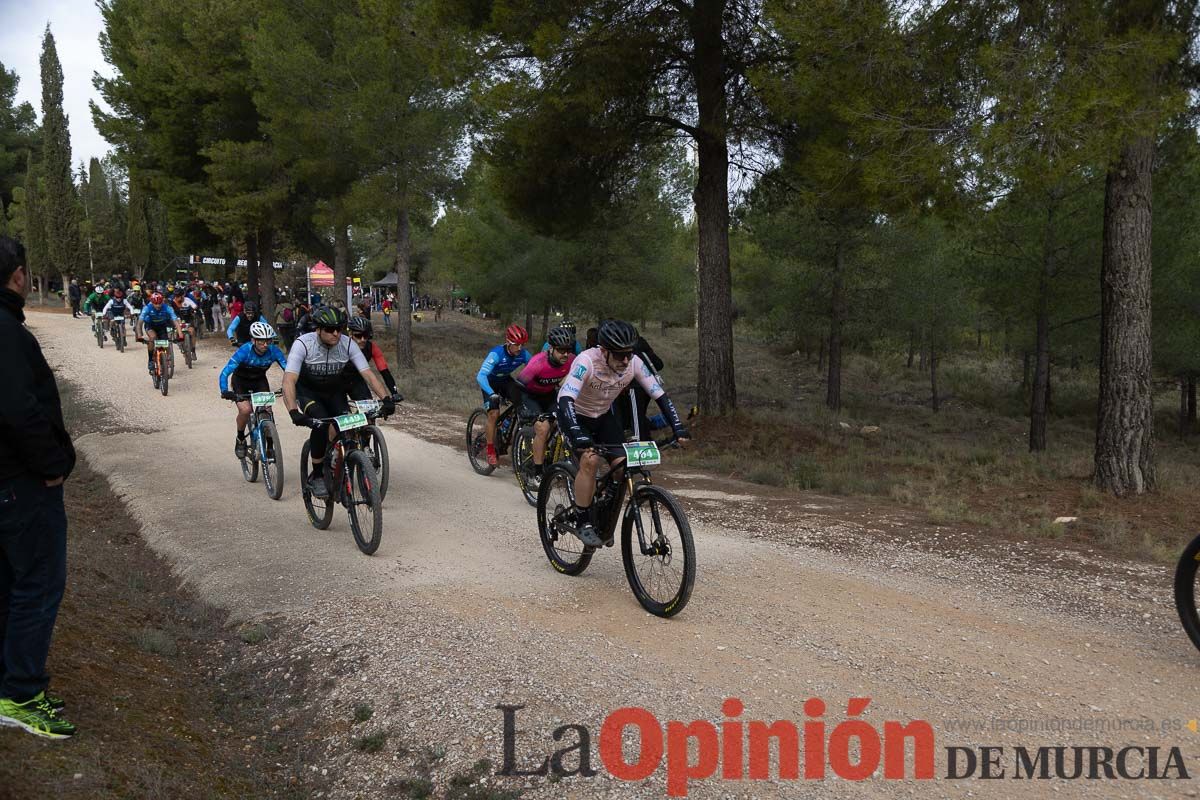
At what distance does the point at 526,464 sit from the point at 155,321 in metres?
12.8

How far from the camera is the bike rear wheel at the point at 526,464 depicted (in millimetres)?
9047

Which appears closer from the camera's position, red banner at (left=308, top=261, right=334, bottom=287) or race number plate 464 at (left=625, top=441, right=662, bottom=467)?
race number plate 464 at (left=625, top=441, right=662, bottom=467)

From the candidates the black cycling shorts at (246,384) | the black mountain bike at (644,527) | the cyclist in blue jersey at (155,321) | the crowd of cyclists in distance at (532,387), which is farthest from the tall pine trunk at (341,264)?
the black mountain bike at (644,527)

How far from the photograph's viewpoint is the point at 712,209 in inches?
546

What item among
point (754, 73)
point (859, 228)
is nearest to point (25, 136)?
point (859, 228)

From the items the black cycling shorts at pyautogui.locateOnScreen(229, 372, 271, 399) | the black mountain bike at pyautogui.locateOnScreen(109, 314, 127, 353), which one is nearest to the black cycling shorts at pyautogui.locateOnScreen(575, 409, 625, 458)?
the black cycling shorts at pyautogui.locateOnScreen(229, 372, 271, 399)

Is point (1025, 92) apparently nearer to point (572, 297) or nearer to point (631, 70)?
point (631, 70)

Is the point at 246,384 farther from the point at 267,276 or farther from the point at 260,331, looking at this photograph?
A: the point at 267,276

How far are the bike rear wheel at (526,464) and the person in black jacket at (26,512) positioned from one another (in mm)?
5474

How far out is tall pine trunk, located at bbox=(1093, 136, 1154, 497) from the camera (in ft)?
32.0

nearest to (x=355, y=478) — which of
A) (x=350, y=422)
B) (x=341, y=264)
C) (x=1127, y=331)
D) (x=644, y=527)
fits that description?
(x=350, y=422)

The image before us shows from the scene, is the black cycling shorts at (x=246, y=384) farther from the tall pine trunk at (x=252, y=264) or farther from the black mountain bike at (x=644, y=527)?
the tall pine trunk at (x=252, y=264)

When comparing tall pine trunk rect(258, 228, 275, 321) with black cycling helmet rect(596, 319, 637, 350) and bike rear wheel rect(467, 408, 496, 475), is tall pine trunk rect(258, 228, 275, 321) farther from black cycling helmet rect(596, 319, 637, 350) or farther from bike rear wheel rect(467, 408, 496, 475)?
black cycling helmet rect(596, 319, 637, 350)

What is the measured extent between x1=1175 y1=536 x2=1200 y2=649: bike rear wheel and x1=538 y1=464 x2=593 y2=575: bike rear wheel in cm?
374
